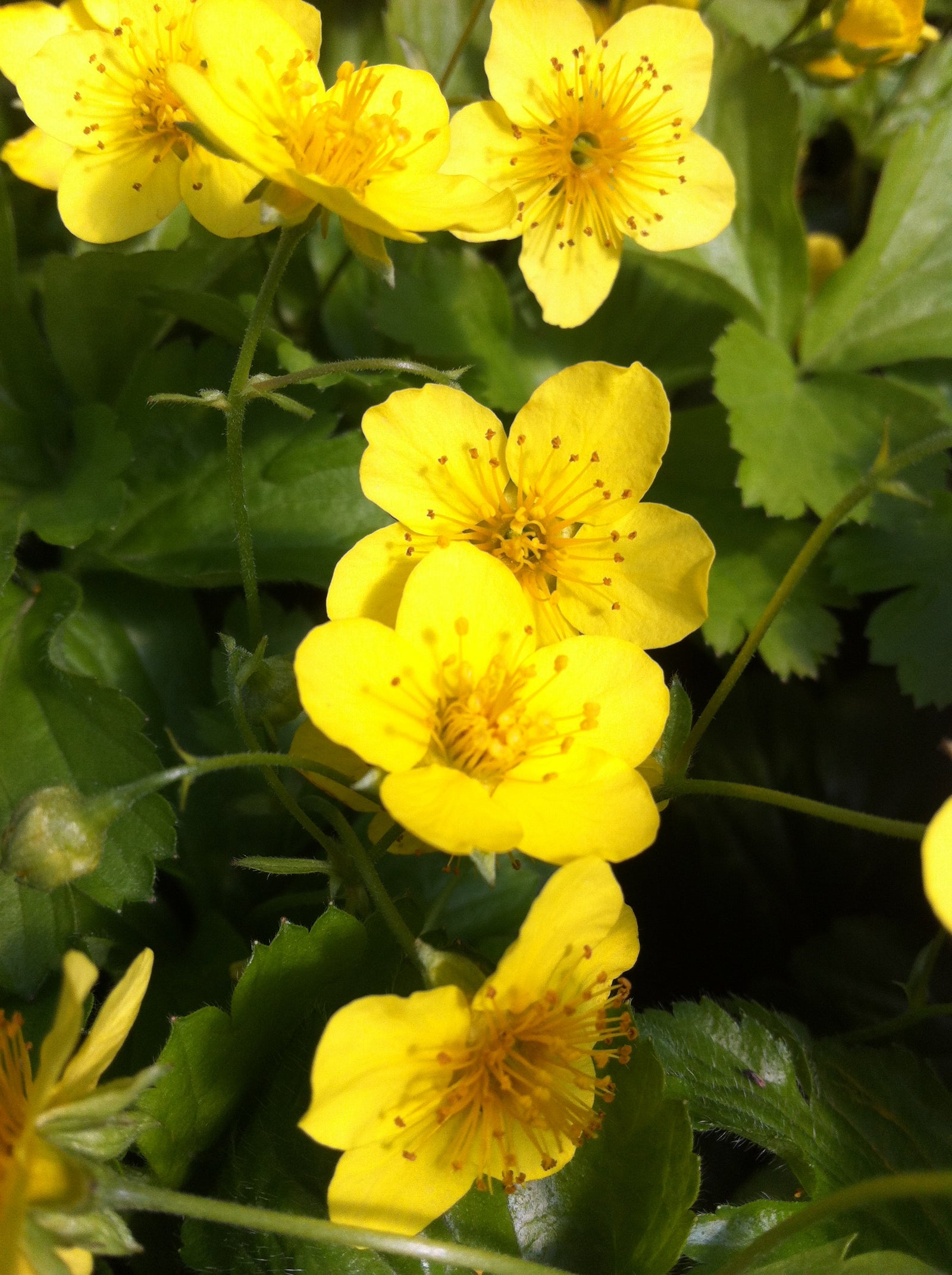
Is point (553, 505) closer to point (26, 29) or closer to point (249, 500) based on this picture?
point (249, 500)

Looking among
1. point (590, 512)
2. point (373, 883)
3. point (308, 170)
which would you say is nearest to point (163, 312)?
point (308, 170)

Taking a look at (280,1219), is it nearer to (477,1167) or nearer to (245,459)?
(477,1167)

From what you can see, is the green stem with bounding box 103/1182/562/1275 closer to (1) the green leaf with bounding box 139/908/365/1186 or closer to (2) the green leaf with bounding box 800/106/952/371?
(1) the green leaf with bounding box 139/908/365/1186

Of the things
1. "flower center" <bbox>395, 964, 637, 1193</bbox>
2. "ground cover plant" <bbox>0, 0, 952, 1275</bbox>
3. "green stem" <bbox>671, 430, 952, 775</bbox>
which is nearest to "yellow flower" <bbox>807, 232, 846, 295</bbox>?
"ground cover plant" <bbox>0, 0, 952, 1275</bbox>

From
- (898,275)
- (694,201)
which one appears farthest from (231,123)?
(898,275)

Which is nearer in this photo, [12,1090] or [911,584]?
[12,1090]

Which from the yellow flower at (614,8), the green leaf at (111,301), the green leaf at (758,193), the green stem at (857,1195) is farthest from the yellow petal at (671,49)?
the green stem at (857,1195)
